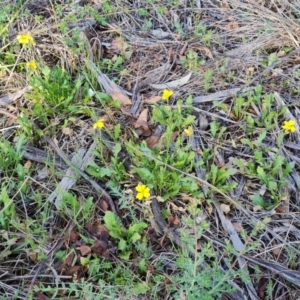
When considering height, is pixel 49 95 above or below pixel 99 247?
above

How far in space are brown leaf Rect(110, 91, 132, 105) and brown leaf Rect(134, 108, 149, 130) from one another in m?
0.12

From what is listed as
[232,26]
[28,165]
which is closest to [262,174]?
[28,165]

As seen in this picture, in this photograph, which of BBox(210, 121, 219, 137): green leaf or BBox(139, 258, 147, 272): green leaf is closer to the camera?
BBox(139, 258, 147, 272): green leaf

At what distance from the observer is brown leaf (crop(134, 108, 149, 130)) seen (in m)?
2.68

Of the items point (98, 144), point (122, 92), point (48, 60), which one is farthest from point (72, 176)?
point (48, 60)

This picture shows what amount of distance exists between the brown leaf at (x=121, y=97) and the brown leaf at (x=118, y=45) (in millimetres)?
418

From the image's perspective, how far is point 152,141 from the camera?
8.57 feet

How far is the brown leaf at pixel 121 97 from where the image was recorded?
2.82m

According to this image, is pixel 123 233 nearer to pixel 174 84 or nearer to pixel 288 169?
pixel 288 169

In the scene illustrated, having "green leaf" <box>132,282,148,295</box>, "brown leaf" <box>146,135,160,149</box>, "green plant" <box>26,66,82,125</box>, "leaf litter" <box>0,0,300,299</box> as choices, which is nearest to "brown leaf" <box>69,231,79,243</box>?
"leaf litter" <box>0,0,300,299</box>

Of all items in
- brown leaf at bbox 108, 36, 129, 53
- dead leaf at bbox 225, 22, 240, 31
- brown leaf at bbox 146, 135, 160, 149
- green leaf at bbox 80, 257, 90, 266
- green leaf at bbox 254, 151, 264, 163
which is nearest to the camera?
green leaf at bbox 80, 257, 90, 266

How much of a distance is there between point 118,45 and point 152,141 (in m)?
0.87

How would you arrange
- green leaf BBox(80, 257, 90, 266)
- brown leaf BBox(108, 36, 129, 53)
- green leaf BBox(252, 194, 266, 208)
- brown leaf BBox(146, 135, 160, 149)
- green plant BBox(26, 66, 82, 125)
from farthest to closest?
brown leaf BBox(108, 36, 129, 53)
green plant BBox(26, 66, 82, 125)
brown leaf BBox(146, 135, 160, 149)
green leaf BBox(252, 194, 266, 208)
green leaf BBox(80, 257, 90, 266)

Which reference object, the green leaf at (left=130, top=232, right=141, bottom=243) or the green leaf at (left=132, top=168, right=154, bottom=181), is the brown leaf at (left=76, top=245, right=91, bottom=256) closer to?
the green leaf at (left=130, top=232, right=141, bottom=243)
